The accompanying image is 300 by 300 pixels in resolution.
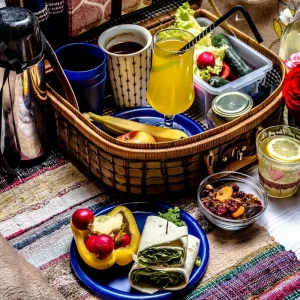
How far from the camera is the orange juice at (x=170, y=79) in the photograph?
1287 mm

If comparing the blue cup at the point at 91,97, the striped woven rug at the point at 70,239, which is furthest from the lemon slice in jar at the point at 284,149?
the blue cup at the point at 91,97

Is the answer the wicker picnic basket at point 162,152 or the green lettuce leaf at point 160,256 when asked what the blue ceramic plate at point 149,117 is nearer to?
the wicker picnic basket at point 162,152

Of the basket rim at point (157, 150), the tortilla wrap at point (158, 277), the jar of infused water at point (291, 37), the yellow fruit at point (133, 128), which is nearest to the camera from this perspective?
the tortilla wrap at point (158, 277)

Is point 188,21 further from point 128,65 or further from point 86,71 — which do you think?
point 86,71

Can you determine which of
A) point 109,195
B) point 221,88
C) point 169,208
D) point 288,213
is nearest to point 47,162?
point 109,195

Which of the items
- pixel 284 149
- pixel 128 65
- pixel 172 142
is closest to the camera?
pixel 172 142

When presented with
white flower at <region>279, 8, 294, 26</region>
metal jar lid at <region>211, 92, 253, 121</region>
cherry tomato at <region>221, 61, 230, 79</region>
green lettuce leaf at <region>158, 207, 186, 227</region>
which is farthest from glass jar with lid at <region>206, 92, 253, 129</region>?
white flower at <region>279, 8, 294, 26</region>

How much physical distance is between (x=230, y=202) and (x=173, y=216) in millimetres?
116

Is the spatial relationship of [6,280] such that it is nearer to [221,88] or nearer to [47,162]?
[47,162]

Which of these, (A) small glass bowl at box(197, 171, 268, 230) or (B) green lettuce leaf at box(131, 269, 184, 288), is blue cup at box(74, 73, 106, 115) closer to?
(A) small glass bowl at box(197, 171, 268, 230)

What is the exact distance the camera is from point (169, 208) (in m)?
1.27

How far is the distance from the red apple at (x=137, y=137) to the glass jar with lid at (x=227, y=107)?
14cm

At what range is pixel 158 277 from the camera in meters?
1.12

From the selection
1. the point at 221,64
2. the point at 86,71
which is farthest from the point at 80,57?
the point at 221,64
